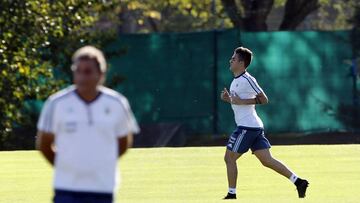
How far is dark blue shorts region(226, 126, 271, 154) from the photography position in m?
13.1

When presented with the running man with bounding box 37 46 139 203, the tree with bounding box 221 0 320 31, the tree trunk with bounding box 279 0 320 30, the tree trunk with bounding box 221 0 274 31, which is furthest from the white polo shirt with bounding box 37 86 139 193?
the tree trunk with bounding box 279 0 320 30

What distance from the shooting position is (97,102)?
6.89 m

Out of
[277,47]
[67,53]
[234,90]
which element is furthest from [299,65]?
[234,90]

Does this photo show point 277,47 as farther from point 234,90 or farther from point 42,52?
point 234,90

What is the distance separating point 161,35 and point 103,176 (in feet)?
72.1

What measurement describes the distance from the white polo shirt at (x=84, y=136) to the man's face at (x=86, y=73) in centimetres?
18

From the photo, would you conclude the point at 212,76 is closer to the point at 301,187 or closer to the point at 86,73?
the point at 301,187

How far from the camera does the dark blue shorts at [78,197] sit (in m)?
6.91

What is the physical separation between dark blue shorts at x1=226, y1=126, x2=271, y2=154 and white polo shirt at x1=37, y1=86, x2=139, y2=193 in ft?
20.4

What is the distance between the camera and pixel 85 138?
689 cm

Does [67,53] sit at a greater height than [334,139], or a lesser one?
greater

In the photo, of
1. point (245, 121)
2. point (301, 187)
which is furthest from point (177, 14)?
point (301, 187)

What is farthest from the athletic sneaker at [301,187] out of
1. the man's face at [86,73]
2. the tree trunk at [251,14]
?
the tree trunk at [251,14]

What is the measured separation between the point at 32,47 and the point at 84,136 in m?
19.5
